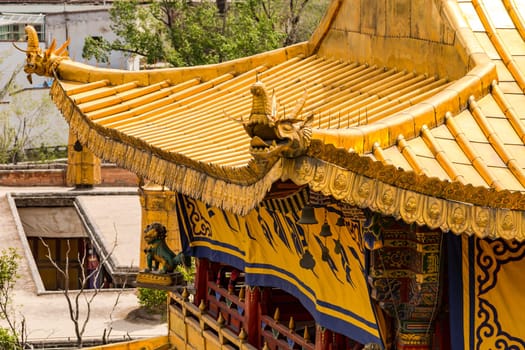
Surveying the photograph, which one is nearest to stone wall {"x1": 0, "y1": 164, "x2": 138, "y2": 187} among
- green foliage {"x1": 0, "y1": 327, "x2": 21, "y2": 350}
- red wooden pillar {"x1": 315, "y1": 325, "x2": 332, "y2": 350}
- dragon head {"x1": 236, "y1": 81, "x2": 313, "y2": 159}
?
green foliage {"x1": 0, "y1": 327, "x2": 21, "y2": 350}

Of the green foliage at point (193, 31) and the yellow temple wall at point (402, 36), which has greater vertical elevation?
the green foliage at point (193, 31)

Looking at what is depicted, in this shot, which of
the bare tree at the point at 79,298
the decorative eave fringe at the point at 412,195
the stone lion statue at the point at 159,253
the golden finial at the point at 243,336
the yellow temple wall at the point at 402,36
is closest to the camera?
the decorative eave fringe at the point at 412,195

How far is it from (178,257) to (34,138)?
37100 mm

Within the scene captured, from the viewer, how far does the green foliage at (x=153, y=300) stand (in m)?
33.0

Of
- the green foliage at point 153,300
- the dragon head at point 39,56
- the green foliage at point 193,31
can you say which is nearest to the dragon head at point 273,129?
the dragon head at point 39,56

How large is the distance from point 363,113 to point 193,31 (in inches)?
1540

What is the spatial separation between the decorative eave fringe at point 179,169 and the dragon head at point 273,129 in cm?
41

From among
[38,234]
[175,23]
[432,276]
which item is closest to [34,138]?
[175,23]

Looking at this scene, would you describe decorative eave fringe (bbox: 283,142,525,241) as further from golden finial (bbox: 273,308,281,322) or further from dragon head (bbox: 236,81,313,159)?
golden finial (bbox: 273,308,281,322)

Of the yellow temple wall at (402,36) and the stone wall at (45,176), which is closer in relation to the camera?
the yellow temple wall at (402,36)

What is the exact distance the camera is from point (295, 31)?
189ft

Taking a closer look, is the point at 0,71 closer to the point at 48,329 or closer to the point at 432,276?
the point at 48,329

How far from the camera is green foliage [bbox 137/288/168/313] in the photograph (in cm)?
3297

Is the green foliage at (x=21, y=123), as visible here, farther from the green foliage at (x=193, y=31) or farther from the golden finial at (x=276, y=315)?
the golden finial at (x=276, y=315)
